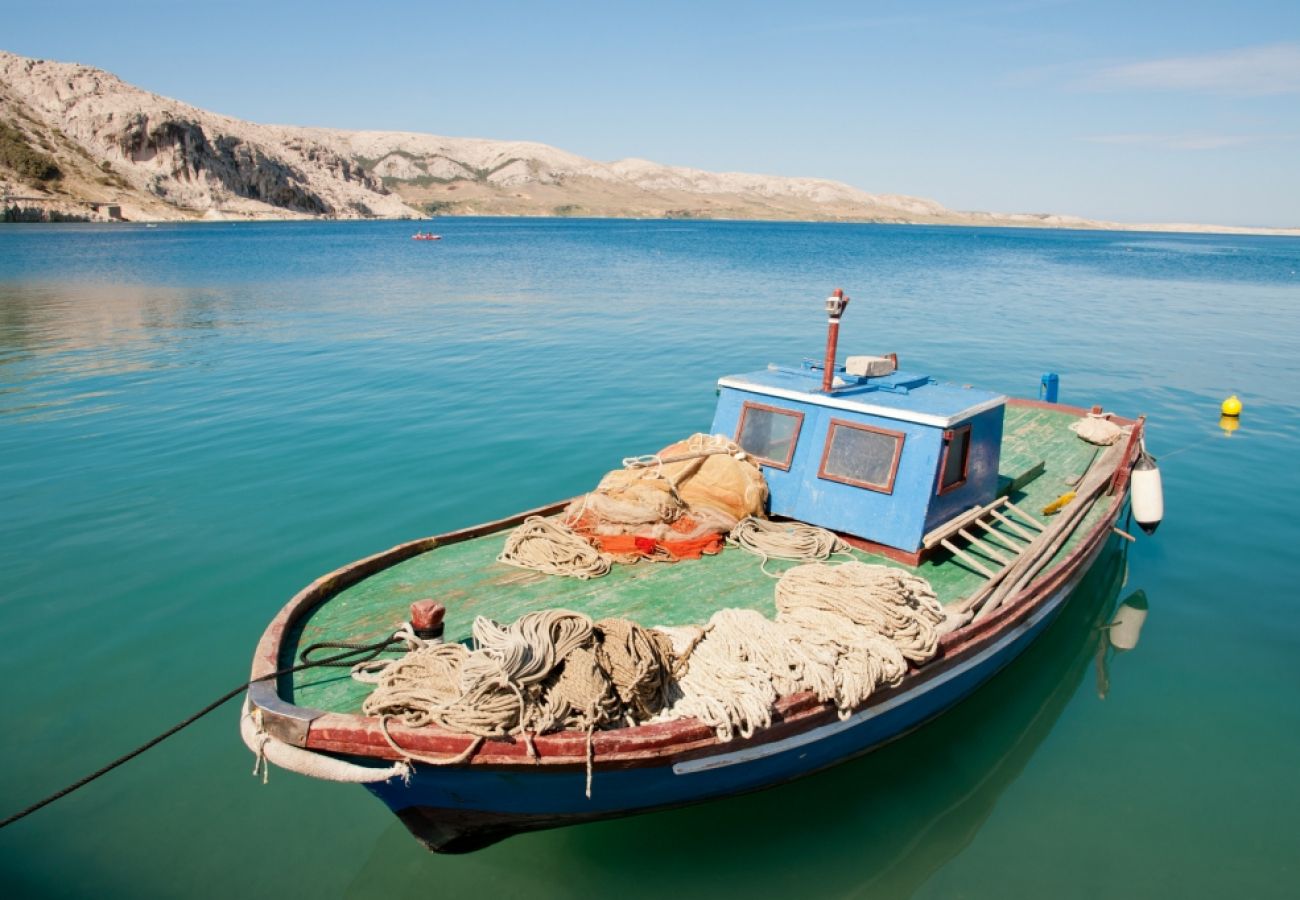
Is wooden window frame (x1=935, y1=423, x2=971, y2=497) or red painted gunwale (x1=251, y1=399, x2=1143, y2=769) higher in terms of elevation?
wooden window frame (x1=935, y1=423, x2=971, y2=497)

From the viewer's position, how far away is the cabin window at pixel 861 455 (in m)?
9.66

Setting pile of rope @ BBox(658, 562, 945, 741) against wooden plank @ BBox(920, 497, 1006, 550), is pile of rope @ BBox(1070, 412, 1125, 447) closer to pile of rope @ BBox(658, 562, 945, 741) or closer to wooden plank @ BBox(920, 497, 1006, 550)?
wooden plank @ BBox(920, 497, 1006, 550)

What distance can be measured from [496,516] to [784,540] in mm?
6866

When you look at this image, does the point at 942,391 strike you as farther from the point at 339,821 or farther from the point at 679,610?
the point at 339,821

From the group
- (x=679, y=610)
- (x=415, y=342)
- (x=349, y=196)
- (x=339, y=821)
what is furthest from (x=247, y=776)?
(x=349, y=196)

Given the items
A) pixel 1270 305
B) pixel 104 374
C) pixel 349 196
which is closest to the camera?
pixel 104 374

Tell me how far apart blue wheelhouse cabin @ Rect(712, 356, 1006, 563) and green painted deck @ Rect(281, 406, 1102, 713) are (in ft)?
1.93

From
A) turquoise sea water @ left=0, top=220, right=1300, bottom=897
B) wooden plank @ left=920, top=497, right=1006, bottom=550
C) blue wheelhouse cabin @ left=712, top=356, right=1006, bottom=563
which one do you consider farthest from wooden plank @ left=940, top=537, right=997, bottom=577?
turquoise sea water @ left=0, top=220, right=1300, bottom=897

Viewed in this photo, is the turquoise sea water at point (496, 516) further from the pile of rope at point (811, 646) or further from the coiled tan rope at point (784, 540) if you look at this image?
the coiled tan rope at point (784, 540)

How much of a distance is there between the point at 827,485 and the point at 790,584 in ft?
8.07

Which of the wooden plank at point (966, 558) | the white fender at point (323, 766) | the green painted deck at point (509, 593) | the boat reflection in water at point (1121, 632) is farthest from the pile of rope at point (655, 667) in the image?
the boat reflection in water at point (1121, 632)

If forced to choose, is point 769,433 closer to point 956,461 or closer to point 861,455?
point 861,455

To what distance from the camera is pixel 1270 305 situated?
46156 millimetres

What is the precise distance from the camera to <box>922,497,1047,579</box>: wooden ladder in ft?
31.8
